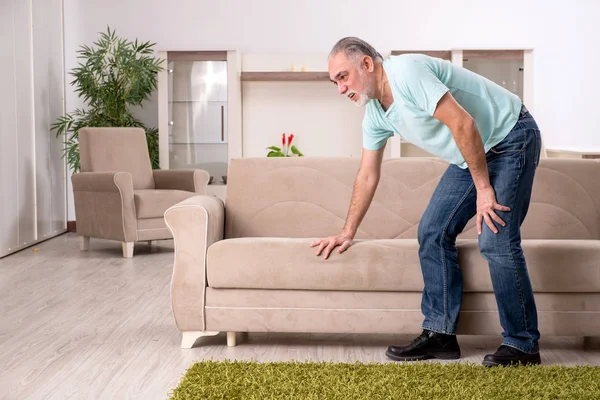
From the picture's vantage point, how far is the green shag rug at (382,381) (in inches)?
88.1

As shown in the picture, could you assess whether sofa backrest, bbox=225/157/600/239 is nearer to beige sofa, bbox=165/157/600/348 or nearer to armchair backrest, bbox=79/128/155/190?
beige sofa, bbox=165/157/600/348

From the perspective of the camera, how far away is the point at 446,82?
8.08 ft

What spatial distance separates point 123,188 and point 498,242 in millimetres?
3462

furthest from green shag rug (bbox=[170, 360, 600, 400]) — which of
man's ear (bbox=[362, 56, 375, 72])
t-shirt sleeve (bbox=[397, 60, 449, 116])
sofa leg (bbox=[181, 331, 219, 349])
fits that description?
man's ear (bbox=[362, 56, 375, 72])

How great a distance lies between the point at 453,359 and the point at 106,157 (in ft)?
12.8

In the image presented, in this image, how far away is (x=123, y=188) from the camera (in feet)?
17.7

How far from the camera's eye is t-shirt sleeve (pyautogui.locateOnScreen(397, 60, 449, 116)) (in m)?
2.29

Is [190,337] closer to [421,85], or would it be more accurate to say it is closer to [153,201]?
[421,85]

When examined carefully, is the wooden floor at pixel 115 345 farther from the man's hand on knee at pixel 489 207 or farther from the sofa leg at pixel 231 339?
the man's hand on knee at pixel 489 207

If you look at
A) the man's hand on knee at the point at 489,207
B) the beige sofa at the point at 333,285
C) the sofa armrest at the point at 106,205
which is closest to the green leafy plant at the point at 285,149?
the sofa armrest at the point at 106,205

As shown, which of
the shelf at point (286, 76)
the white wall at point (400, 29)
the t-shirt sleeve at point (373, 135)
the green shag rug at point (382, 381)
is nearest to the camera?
the green shag rug at point (382, 381)

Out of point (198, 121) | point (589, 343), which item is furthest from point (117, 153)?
point (589, 343)

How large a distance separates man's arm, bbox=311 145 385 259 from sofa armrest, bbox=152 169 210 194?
10.7ft

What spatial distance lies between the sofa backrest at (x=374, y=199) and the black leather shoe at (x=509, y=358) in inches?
30.9
